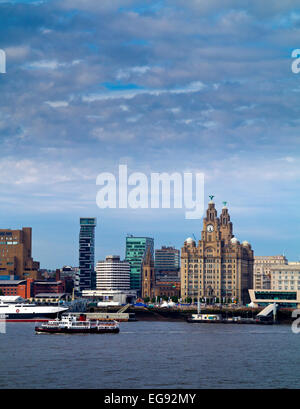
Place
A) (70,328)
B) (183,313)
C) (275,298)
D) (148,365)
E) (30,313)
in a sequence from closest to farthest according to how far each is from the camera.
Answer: (148,365), (70,328), (30,313), (183,313), (275,298)

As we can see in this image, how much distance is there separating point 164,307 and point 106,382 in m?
152

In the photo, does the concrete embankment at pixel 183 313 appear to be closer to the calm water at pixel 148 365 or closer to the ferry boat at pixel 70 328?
the ferry boat at pixel 70 328

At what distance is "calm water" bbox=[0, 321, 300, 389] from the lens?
46125 mm

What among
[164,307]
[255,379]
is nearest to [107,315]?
[164,307]

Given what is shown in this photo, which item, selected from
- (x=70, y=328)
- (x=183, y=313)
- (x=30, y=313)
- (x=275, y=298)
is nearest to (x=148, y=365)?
(x=70, y=328)

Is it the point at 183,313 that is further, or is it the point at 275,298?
the point at 275,298

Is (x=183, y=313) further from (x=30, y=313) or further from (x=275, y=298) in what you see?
(x=30, y=313)

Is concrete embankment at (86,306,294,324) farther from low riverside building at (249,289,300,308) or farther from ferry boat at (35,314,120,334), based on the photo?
ferry boat at (35,314,120,334)

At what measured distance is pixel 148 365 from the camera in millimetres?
57062

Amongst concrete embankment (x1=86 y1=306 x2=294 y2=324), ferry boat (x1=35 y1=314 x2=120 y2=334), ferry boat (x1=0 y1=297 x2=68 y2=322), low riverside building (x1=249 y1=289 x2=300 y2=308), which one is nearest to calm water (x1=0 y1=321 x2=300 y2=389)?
ferry boat (x1=35 y1=314 x2=120 y2=334)

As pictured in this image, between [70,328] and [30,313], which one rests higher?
[70,328]

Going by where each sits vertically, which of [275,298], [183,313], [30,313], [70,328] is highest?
[275,298]
